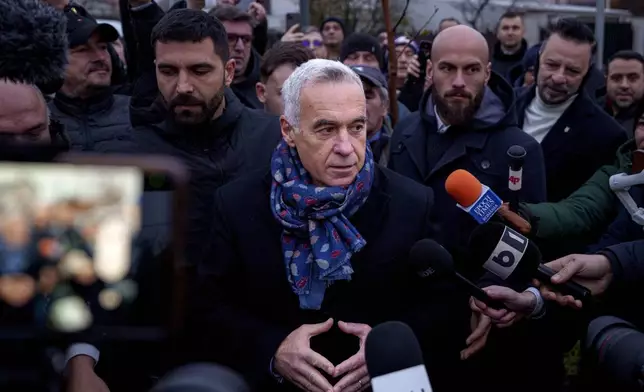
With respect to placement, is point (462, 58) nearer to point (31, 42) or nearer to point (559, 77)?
point (559, 77)

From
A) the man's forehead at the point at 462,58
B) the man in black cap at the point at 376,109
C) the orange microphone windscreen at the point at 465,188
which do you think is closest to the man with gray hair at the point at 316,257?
the orange microphone windscreen at the point at 465,188

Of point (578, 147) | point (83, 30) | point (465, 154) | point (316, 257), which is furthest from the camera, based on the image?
point (83, 30)

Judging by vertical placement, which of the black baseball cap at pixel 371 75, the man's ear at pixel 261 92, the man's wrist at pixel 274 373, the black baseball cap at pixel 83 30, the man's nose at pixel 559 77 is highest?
the black baseball cap at pixel 83 30

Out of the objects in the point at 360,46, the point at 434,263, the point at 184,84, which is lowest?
the point at 360,46

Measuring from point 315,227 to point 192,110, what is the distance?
3.42 feet

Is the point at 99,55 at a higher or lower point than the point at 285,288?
higher

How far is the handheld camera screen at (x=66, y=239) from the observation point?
154 centimetres

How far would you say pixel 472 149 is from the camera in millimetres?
3963

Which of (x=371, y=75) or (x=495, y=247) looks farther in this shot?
(x=371, y=75)

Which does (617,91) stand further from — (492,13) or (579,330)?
(492,13)

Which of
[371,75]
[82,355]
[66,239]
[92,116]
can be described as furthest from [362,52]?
[66,239]

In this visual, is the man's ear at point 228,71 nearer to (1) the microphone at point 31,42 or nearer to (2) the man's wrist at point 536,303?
(1) the microphone at point 31,42

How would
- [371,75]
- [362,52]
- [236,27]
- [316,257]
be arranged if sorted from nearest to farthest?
[316,257]
[371,75]
[236,27]
[362,52]

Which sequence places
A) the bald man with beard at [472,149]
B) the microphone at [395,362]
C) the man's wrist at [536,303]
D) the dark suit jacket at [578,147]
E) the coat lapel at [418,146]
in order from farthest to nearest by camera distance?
the dark suit jacket at [578,147]
the coat lapel at [418,146]
the bald man with beard at [472,149]
the man's wrist at [536,303]
the microphone at [395,362]
